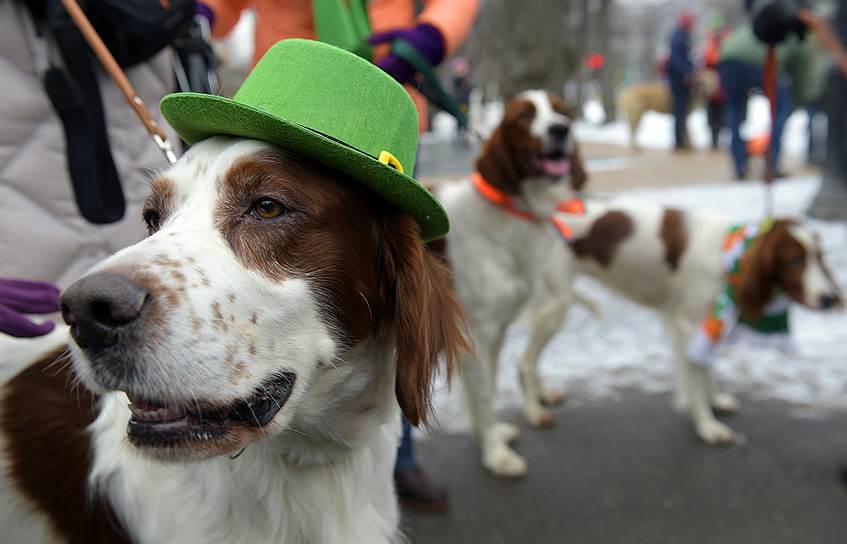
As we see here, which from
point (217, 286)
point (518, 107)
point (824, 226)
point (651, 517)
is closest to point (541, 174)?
point (518, 107)

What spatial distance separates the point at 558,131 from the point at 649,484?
172cm

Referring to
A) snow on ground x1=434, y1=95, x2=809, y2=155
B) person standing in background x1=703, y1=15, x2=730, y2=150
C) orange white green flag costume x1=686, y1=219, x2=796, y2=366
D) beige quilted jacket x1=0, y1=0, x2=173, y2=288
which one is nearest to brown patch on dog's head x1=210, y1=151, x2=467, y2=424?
beige quilted jacket x1=0, y1=0, x2=173, y2=288

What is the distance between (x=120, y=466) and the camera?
4.51ft

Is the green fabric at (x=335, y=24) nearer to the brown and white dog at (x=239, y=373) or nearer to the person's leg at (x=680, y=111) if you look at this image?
the brown and white dog at (x=239, y=373)

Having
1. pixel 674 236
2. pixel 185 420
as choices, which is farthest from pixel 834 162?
pixel 185 420

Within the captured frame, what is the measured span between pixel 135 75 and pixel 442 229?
126 cm

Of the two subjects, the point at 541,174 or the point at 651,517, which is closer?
the point at 651,517

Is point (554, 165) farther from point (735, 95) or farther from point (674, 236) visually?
point (735, 95)

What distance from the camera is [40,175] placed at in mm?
1875

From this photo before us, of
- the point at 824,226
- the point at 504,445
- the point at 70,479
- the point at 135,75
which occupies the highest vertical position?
the point at 135,75

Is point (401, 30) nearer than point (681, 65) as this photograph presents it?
Yes

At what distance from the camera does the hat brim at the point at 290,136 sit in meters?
1.18

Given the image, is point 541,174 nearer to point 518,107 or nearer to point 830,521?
point 518,107

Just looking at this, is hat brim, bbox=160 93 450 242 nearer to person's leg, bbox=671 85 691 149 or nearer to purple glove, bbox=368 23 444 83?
purple glove, bbox=368 23 444 83
